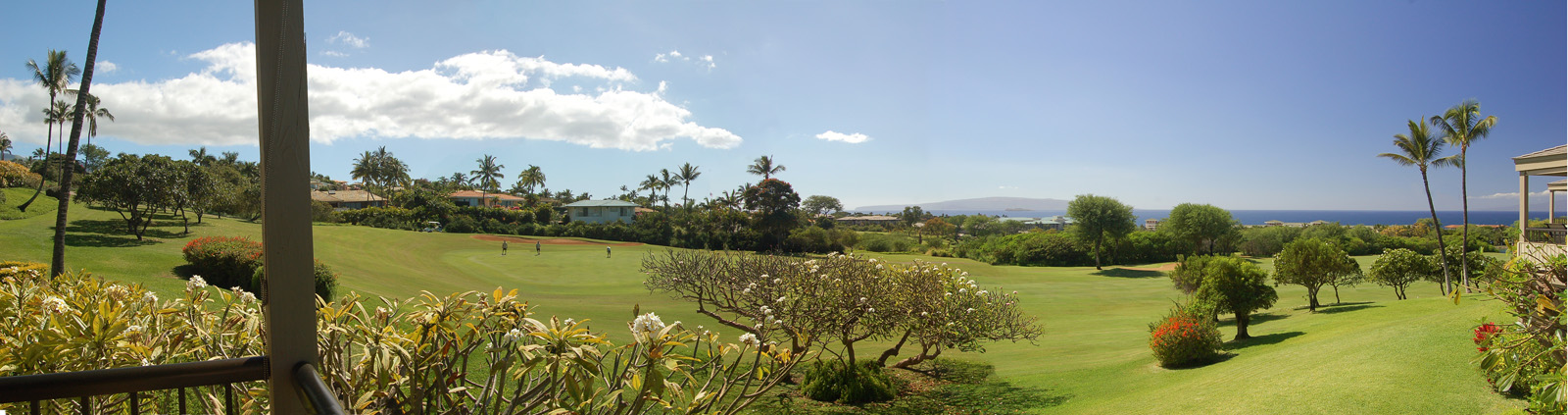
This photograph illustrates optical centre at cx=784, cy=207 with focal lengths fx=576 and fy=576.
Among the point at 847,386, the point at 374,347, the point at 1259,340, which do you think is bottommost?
the point at 847,386

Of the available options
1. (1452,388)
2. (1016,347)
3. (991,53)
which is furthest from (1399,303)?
(991,53)

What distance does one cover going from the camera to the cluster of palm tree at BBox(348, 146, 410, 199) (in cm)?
4262

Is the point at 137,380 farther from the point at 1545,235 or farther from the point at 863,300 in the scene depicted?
the point at 1545,235

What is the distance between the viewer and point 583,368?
184 centimetres

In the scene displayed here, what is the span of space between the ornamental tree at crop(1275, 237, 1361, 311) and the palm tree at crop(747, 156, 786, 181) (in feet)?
98.2

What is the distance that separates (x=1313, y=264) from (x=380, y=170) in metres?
52.1

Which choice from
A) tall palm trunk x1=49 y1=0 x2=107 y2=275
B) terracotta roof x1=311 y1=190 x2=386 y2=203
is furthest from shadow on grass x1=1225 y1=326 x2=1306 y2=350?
terracotta roof x1=311 y1=190 x2=386 y2=203

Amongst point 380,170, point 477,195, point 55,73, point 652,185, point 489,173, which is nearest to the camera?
point 55,73

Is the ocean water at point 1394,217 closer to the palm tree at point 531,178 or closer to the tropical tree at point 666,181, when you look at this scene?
the tropical tree at point 666,181

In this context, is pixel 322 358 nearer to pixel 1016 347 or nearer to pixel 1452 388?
pixel 1452 388

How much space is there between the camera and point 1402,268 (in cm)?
1334

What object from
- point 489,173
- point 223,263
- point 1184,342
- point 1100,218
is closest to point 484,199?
point 489,173

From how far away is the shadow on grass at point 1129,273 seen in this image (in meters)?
26.2

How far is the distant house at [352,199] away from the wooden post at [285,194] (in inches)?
1561
